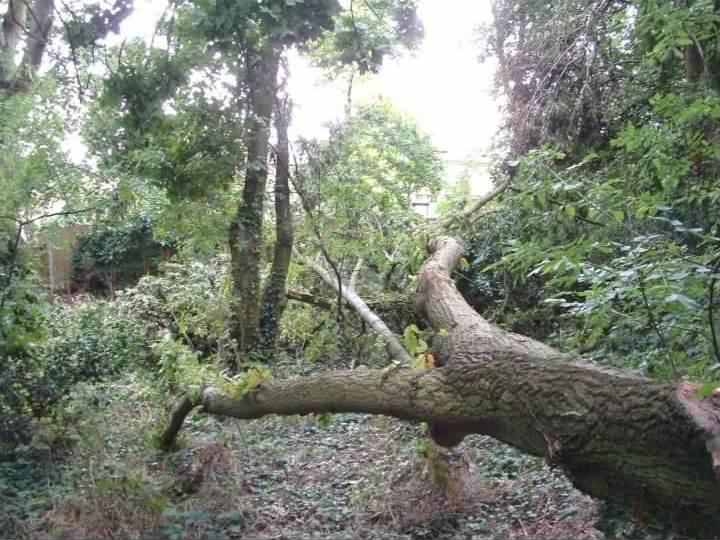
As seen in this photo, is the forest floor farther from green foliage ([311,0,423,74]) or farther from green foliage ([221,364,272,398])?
green foliage ([311,0,423,74])

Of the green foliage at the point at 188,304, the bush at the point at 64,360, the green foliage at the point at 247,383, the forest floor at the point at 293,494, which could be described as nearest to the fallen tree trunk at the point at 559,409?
the green foliage at the point at 247,383

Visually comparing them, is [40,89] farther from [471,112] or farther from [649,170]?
[471,112]

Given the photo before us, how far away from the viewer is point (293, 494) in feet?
15.8

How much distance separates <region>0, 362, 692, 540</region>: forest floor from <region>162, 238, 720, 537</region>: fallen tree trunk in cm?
63

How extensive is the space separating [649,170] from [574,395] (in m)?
2.30

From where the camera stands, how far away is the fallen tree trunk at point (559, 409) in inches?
92.7

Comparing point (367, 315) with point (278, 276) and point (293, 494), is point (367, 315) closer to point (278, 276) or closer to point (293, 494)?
point (278, 276)

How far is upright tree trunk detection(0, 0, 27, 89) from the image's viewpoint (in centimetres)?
735

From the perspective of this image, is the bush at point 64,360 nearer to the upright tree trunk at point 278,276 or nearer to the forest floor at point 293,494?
the forest floor at point 293,494

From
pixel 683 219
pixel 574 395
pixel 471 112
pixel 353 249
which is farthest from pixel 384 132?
pixel 574 395

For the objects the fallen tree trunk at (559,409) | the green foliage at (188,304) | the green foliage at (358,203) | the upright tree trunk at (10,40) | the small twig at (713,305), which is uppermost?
the upright tree trunk at (10,40)

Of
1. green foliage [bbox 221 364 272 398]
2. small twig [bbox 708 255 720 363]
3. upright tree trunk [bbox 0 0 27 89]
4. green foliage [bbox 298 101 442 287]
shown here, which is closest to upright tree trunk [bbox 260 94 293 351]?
green foliage [bbox 298 101 442 287]

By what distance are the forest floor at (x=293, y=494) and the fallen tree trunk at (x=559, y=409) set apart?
63 centimetres

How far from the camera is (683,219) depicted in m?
5.40
